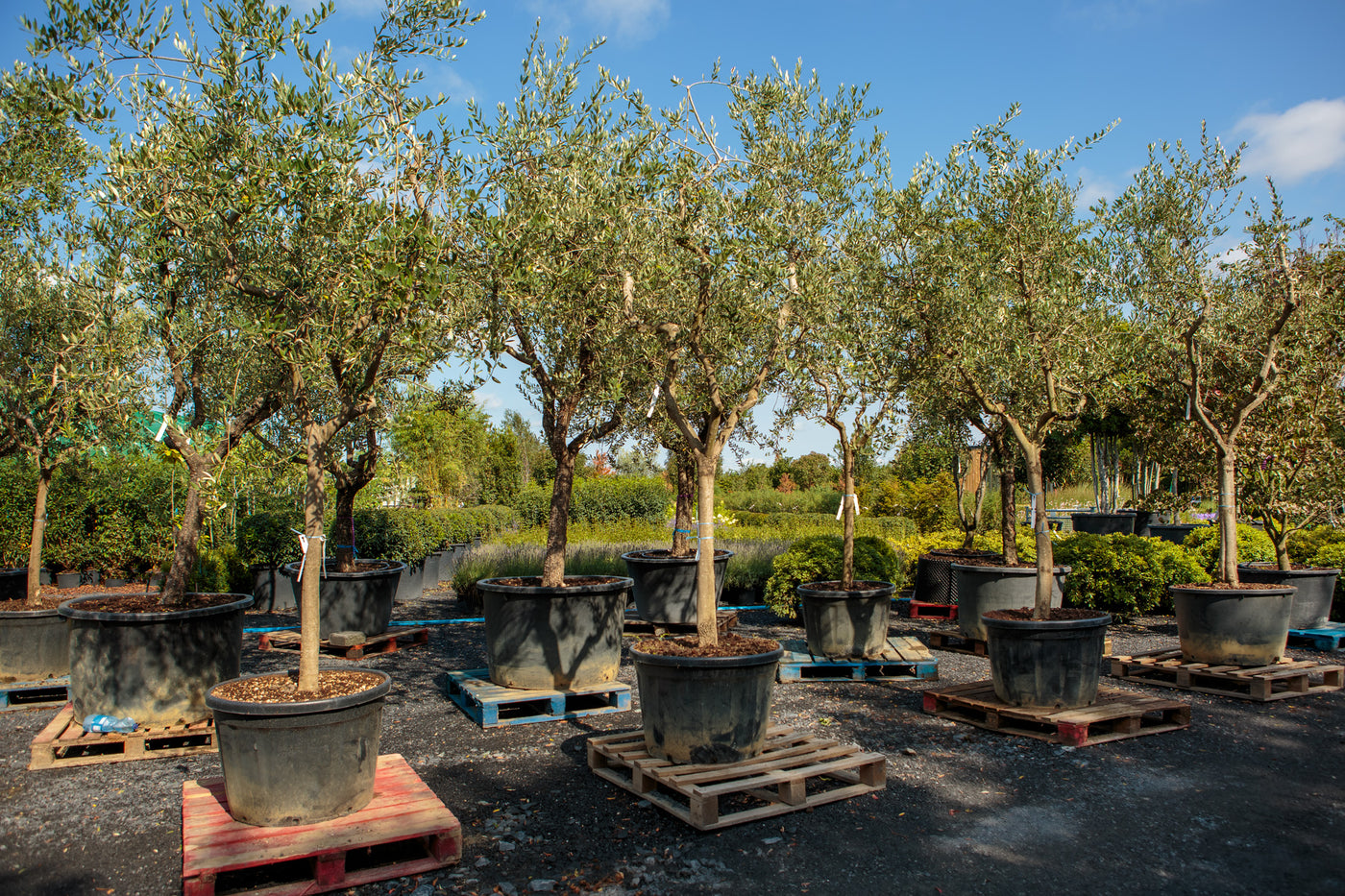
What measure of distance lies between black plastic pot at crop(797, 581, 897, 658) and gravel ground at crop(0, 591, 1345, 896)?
5.06ft

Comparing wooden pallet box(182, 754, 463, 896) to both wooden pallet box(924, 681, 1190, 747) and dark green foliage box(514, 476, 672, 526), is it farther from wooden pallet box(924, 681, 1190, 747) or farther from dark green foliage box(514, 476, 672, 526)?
dark green foliage box(514, 476, 672, 526)

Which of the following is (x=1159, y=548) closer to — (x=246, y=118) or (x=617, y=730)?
(x=617, y=730)

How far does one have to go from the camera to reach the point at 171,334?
21.4ft

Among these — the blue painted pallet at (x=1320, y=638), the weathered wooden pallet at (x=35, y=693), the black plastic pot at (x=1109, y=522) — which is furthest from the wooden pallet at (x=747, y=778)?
the black plastic pot at (x=1109, y=522)

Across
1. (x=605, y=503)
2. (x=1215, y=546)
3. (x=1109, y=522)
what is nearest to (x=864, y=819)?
(x=1215, y=546)

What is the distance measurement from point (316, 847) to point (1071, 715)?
5382mm

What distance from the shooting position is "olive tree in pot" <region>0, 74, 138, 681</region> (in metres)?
6.76

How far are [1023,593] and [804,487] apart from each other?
111 feet

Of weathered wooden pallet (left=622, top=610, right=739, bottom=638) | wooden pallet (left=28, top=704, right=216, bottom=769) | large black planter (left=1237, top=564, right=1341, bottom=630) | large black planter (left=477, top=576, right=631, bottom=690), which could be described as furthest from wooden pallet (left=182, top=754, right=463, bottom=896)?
large black planter (left=1237, top=564, right=1341, bottom=630)

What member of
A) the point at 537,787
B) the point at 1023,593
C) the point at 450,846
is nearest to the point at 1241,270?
the point at 1023,593

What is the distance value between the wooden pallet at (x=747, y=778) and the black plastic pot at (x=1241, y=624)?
472 cm

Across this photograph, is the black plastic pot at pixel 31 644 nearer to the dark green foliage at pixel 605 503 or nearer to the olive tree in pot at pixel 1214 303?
the olive tree in pot at pixel 1214 303

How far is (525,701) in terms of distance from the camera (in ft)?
23.1

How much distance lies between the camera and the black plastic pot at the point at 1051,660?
6625 mm
